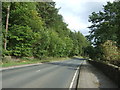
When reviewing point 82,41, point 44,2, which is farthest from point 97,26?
point 82,41

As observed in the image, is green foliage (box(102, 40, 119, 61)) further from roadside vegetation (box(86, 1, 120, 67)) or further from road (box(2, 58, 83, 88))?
road (box(2, 58, 83, 88))

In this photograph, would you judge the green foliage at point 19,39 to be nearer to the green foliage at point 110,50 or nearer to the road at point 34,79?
the green foliage at point 110,50

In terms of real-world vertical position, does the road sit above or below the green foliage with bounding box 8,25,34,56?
below

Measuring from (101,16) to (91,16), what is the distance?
2796 millimetres

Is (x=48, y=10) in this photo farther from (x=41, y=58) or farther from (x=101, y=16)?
(x=101, y=16)

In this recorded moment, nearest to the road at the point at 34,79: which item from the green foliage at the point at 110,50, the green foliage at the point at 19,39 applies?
the green foliage at the point at 110,50

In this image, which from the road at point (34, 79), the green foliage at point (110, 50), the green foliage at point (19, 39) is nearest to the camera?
the road at point (34, 79)

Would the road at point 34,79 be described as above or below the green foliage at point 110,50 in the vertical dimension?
below

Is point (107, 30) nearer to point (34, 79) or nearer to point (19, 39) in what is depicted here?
point (19, 39)

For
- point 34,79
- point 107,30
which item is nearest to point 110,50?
point 107,30

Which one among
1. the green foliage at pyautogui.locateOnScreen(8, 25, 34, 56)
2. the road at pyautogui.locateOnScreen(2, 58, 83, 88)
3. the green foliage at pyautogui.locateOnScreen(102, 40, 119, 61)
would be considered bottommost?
the road at pyautogui.locateOnScreen(2, 58, 83, 88)

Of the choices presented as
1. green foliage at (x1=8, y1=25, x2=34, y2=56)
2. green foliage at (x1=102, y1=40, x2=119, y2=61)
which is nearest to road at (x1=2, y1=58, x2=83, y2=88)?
green foliage at (x1=102, y1=40, x2=119, y2=61)

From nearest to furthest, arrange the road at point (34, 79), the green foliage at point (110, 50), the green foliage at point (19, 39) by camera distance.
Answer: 1. the road at point (34, 79)
2. the green foliage at point (110, 50)
3. the green foliage at point (19, 39)

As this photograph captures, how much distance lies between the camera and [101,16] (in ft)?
118
